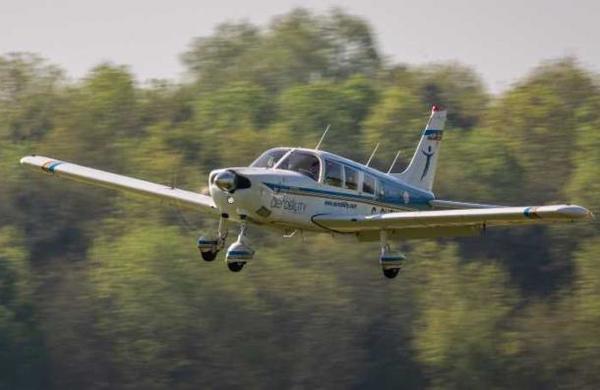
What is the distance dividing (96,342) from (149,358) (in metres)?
3.19

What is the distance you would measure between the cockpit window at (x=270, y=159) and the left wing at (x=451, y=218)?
1128 millimetres

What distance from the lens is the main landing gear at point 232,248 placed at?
23.3 metres

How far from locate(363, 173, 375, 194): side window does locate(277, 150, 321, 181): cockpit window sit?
3.97ft

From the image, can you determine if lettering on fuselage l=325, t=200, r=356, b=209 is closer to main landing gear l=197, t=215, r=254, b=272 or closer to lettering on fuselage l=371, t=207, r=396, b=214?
lettering on fuselage l=371, t=207, r=396, b=214

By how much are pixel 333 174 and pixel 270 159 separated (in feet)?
3.51

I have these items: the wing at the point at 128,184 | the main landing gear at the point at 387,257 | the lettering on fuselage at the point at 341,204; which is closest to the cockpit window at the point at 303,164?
the lettering on fuselage at the point at 341,204

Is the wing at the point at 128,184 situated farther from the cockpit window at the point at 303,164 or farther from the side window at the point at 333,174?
the side window at the point at 333,174

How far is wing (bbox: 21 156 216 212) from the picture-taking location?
25.3m

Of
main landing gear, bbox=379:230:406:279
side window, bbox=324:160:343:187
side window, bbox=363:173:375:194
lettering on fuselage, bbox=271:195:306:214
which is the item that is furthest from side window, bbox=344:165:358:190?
lettering on fuselage, bbox=271:195:306:214

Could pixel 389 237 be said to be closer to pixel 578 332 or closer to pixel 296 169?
pixel 296 169

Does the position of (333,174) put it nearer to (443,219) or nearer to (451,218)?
(443,219)

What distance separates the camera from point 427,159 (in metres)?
29.0

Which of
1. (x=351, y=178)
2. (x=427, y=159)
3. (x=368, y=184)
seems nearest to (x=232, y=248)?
(x=351, y=178)

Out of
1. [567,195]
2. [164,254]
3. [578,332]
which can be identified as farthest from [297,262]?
[567,195]
